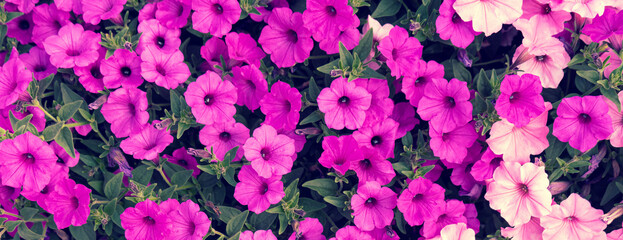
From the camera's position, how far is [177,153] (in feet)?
7.07

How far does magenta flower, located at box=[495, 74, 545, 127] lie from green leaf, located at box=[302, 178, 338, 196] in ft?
2.36

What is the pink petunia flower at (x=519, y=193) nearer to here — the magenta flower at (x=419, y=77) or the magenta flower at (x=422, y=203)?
the magenta flower at (x=422, y=203)

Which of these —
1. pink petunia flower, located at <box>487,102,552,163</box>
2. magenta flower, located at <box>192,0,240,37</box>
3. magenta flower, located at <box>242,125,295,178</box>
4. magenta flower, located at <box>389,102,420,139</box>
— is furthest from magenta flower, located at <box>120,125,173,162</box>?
pink petunia flower, located at <box>487,102,552,163</box>

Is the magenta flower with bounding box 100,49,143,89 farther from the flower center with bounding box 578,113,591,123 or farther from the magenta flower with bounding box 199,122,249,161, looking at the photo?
the flower center with bounding box 578,113,591,123

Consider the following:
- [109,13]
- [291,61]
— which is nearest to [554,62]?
[291,61]

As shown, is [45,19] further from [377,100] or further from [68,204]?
[377,100]

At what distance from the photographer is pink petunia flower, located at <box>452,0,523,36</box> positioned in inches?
73.0

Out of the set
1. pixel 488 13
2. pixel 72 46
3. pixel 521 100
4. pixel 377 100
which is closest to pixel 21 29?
pixel 72 46

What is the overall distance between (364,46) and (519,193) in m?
0.86

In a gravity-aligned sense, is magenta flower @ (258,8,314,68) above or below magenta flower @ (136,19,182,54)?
above

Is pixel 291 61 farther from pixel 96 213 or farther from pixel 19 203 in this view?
pixel 19 203

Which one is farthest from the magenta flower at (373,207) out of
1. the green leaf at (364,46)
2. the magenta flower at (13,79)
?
the magenta flower at (13,79)

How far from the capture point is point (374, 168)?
1936mm

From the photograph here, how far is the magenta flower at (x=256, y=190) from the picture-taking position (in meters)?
1.90
